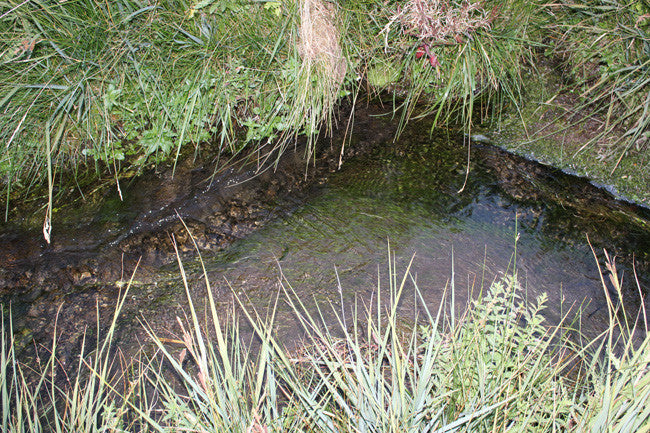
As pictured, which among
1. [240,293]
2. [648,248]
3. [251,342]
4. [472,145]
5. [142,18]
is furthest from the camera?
[472,145]

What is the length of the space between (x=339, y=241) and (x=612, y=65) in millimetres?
2418

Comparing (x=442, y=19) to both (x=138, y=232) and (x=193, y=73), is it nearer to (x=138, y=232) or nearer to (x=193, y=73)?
(x=193, y=73)

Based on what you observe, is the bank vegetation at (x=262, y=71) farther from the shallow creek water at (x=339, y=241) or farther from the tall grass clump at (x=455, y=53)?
the shallow creek water at (x=339, y=241)

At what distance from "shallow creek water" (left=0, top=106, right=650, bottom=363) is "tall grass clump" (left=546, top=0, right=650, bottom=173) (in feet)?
1.62

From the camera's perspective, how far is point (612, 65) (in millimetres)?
3266

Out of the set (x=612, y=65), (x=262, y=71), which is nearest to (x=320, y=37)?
(x=262, y=71)

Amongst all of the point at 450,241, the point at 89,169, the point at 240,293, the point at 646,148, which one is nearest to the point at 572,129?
the point at 646,148

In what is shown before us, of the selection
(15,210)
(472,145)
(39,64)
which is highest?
(39,64)

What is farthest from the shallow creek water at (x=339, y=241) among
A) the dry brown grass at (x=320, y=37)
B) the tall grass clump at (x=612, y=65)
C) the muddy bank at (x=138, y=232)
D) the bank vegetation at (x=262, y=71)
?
the dry brown grass at (x=320, y=37)

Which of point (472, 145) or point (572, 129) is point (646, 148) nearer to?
point (572, 129)

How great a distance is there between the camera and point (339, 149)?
3584 millimetres

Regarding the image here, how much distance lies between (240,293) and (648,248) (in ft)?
7.96

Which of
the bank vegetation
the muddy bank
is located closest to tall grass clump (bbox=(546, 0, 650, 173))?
the bank vegetation

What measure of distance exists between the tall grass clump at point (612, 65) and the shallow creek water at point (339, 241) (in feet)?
1.62
